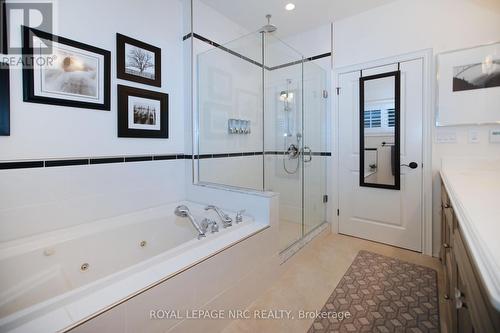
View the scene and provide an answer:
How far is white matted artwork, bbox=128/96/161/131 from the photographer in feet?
6.71

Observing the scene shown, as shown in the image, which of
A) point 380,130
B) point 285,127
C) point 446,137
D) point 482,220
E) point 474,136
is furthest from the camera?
point 285,127

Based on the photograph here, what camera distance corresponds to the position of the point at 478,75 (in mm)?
2043

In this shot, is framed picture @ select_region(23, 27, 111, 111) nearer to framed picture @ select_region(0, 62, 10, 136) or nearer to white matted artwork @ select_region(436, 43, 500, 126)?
framed picture @ select_region(0, 62, 10, 136)

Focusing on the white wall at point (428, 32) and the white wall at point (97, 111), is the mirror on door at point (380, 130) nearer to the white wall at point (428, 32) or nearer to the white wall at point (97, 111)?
Answer: the white wall at point (428, 32)

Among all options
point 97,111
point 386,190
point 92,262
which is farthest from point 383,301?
point 97,111

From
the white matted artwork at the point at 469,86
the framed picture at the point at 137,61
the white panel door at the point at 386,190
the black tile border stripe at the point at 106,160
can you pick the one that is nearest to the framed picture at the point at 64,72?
the framed picture at the point at 137,61

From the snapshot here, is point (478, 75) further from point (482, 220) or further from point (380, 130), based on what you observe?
point (482, 220)

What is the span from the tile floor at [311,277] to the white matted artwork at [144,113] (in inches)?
68.4

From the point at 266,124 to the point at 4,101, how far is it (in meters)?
2.11

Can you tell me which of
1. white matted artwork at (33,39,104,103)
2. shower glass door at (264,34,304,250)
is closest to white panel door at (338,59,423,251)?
shower glass door at (264,34,304,250)

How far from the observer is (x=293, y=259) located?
2.23 m

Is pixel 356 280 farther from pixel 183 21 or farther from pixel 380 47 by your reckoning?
pixel 183 21

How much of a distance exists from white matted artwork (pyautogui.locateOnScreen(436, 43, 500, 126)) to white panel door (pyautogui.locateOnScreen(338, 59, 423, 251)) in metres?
0.18

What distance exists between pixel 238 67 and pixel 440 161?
2.29 m
